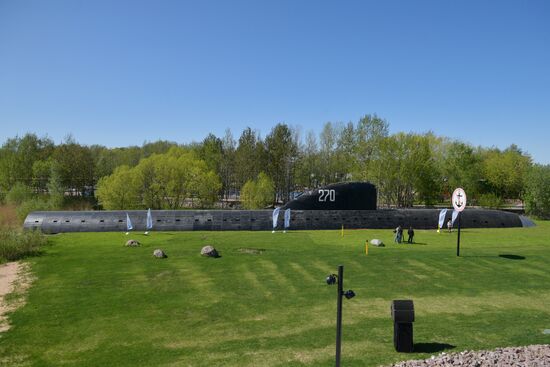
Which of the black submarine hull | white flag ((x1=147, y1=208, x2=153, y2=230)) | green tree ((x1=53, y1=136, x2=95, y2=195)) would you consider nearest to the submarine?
the black submarine hull

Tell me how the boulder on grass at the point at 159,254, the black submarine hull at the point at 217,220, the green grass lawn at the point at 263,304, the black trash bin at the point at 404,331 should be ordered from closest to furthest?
the black trash bin at the point at 404,331, the green grass lawn at the point at 263,304, the boulder on grass at the point at 159,254, the black submarine hull at the point at 217,220

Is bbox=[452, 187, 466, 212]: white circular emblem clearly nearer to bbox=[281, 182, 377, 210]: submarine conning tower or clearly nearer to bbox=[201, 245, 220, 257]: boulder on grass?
bbox=[281, 182, 377, 210]: submarine conning tower

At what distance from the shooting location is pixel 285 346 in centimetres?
1029

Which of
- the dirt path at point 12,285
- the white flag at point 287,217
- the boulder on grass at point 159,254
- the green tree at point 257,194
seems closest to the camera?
the dirt path at point 12,285

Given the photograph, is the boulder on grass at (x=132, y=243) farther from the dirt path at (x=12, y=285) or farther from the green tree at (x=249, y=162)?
the green tree at (x=249, y=162)

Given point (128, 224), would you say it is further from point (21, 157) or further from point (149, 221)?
point (21, 157)

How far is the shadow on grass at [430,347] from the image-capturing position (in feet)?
32.6

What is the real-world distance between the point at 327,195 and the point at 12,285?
65.0 feet

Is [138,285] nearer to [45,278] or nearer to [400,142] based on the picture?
[45,278]

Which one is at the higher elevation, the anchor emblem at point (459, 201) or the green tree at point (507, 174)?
the green tree at point (507, 174)

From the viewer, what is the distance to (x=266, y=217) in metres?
30.5

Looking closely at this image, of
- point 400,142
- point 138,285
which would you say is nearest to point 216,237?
point 138,285

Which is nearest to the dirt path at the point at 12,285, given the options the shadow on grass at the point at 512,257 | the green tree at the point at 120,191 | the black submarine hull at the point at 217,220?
the black submarine hull at the point at 217,220

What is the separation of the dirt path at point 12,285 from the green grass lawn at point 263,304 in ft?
1.28
